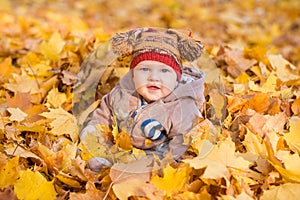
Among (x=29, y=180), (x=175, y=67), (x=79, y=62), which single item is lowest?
(x=29, y=180)

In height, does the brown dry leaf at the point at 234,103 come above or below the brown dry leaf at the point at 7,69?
below

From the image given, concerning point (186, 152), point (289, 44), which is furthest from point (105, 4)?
point (186, 152)

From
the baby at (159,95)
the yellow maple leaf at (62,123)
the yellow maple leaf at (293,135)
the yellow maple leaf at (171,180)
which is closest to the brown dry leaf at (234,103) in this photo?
the baby at (159,95)

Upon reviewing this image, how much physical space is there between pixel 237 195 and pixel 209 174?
0.12 m

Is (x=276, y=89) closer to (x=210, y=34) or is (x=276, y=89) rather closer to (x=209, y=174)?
(x=209, y=174)

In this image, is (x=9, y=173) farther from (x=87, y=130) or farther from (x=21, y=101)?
(x=21, y=101)

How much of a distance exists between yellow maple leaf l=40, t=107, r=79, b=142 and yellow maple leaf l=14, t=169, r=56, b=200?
0.38 metres

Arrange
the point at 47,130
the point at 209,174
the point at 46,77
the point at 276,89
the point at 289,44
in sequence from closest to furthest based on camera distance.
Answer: the point at 209,174, the point at 47,130, the point at 276,89, the point at 46,77, the point at 289,44

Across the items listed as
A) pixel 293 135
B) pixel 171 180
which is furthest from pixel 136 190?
pixel 293 135

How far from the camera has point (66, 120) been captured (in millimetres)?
2158

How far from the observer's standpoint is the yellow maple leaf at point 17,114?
213 centimetres

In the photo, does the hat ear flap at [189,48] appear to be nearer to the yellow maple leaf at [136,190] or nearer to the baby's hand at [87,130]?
the baby's hand at [87,130]

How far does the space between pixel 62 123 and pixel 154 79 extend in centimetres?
48

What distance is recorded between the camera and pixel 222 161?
5.56 ft
